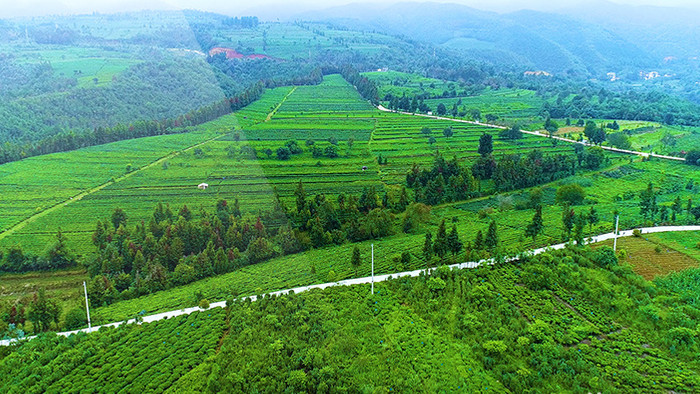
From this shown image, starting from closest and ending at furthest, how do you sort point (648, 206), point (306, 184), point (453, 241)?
1. point (453, 241)
2. point (648, 206)
3. point (306, 184)

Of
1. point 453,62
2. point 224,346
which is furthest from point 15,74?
point 453,62

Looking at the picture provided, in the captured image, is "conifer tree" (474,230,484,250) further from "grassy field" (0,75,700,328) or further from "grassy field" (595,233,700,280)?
"grassy field" (595,233,700,280)

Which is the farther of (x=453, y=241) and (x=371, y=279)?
(x=453, y=241)

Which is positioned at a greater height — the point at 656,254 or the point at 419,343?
the point at 656,254

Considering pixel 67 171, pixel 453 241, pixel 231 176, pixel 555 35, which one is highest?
pixel 555 35

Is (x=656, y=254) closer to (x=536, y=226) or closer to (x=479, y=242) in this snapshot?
(x=536, y=226)

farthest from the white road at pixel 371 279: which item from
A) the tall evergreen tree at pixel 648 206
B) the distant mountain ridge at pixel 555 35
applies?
the distant mountain ridge at pixel 555 35

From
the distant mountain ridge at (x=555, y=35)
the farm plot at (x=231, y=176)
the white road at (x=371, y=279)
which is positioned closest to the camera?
the white road at (x=371, y=279)

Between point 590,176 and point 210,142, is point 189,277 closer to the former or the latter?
point 210,142

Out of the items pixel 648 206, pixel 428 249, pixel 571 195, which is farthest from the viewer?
pixel 571 195

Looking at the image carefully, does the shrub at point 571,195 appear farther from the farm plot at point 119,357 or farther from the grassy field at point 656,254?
the farm plot at point 119,357

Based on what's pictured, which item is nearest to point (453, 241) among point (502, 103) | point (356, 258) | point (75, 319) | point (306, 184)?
point (356, 258)
